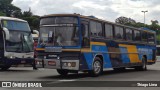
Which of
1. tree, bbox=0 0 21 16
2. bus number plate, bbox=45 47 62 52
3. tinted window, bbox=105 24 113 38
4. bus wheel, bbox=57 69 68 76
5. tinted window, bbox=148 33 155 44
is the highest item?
tree, bbox=0 0 21 16

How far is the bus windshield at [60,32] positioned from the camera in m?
16.6

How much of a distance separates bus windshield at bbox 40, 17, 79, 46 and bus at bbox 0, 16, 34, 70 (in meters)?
4.46

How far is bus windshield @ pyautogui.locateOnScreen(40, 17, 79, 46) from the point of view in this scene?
653 inches

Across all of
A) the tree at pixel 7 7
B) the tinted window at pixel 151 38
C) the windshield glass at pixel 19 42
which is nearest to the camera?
the windshield glass at pixel 19 42

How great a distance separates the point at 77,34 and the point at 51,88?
448 centimetres

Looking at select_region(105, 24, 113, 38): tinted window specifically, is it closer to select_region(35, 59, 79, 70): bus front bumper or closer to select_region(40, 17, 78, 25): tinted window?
select_region(40, 17, 78, 25): tinted window

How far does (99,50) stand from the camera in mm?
18594

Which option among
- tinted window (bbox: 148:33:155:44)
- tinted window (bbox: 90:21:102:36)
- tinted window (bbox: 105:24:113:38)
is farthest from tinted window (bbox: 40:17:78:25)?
tinted window (bbox: 148:33:155:44)

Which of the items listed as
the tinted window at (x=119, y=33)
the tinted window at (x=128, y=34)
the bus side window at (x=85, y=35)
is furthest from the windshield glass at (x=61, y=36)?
the tinted window at (x=128, y=34)

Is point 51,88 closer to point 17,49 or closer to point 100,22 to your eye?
point 100,22

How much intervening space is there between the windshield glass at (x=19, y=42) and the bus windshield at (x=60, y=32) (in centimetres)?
552

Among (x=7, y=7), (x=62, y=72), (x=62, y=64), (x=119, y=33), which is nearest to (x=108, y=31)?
(x=119, y=33)

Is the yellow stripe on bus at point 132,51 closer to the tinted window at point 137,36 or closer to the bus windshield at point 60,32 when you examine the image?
the tinted window at point 137,36

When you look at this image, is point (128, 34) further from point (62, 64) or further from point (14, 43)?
point (62, 64)
